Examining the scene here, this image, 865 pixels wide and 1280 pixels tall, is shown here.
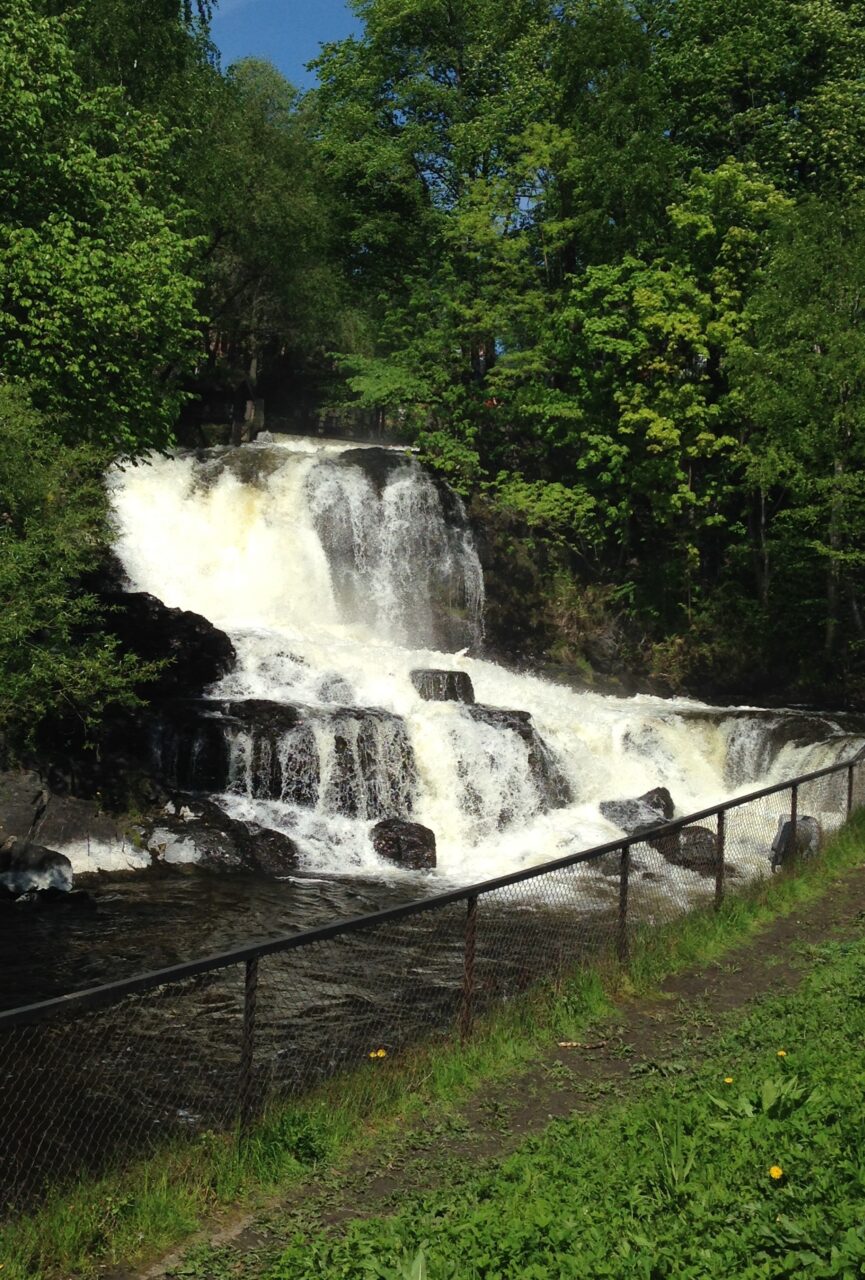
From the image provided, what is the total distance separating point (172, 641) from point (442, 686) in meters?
5.75

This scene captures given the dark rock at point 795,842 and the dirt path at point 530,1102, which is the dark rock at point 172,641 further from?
the dirt path at point 530,1102

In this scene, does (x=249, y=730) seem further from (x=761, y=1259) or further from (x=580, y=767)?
(x=761, y=1259)

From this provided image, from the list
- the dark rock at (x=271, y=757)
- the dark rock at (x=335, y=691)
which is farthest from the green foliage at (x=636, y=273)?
the dark rock at (x=271, y=757)

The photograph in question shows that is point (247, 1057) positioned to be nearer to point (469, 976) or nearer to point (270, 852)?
point (469, 976)

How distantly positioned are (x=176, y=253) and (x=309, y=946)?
695 inches

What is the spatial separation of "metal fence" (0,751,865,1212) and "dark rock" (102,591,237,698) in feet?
41.2

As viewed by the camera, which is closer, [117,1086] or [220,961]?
[220,961]

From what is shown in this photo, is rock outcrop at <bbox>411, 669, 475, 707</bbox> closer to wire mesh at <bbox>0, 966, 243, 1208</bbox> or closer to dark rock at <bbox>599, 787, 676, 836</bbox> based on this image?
dark rock at <bbox>599, 787, 676, 836</bbox>

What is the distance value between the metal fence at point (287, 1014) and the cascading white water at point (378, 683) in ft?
→ 28.2

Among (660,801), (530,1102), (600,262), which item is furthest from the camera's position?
(600,262)

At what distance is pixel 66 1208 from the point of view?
5.88m

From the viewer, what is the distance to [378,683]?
81.6ft

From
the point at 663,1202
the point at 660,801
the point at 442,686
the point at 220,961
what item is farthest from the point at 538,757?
the point at 663,1202

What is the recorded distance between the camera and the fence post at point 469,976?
841cm
